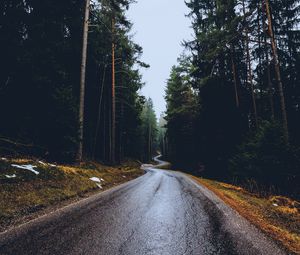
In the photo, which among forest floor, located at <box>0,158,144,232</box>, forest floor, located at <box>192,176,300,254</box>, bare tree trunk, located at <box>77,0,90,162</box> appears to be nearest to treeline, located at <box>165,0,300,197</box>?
forest floor, located at <box>192,176,300,254</box>

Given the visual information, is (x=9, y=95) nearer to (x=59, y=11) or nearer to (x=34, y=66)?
(x=34, y=66)

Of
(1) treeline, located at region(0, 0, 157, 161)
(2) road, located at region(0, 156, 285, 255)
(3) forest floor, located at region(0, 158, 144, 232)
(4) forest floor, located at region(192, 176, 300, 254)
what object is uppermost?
(1) treeline, located at region(0, 0, 157, 161)

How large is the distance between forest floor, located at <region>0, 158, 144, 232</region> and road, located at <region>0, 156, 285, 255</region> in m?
0.60

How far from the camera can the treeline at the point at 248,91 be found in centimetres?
1177

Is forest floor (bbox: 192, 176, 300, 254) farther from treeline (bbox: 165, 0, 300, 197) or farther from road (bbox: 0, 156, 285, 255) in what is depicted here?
treeline (bbox: 165, 0, 300, 197)

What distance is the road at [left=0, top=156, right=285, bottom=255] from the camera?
139 inches

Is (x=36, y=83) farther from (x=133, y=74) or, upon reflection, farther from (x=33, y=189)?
(x=133, y=74)

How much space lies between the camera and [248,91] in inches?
880

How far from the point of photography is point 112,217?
531cm

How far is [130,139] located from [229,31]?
118 ft

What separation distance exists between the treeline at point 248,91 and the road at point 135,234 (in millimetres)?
7208

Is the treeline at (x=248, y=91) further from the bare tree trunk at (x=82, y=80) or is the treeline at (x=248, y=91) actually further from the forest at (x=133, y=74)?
the bare tree trunk at (x=82, y=80)

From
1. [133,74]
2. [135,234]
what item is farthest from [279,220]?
[133,74]

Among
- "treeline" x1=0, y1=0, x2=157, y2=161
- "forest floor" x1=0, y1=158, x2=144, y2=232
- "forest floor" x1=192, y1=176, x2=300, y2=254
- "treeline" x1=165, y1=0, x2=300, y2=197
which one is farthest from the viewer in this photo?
"treeline" x1=165, y1=0, x2=300, y2=197
